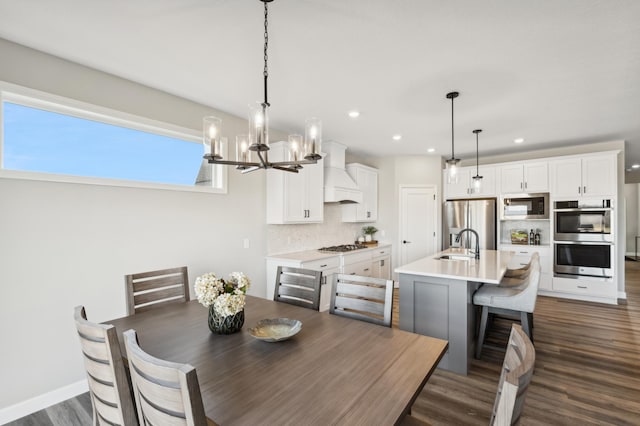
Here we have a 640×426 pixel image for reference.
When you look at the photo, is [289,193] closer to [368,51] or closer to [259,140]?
[368,51]

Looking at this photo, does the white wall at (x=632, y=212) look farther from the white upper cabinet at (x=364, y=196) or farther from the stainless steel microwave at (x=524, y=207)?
the white upper cabinet at (x=364, y=196)

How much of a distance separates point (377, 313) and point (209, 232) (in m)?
2.17

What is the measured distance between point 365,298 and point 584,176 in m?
4.99

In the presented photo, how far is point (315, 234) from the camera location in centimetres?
489

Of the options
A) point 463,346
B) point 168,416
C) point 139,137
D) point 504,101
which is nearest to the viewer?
point 168,416

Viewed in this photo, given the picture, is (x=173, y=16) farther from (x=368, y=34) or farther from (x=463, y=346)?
(x=463, y=346)

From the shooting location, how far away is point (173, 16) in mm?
1868

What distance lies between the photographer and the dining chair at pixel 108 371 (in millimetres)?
1064

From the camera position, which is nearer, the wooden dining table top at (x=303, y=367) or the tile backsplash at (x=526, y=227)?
the wooden dining table top at (x=303, y=367)

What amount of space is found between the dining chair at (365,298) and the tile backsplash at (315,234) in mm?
2090

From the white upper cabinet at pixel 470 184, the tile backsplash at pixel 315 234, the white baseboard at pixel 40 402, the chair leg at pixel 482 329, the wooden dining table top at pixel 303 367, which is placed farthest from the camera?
the white upper cabinet at pixel 470 184

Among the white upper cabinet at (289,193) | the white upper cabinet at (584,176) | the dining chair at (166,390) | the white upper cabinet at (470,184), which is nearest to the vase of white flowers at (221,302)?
the dining chair at (166,390)

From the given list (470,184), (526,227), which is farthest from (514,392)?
(526,227)

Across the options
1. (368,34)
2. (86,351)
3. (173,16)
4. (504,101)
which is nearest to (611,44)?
(504,101)
